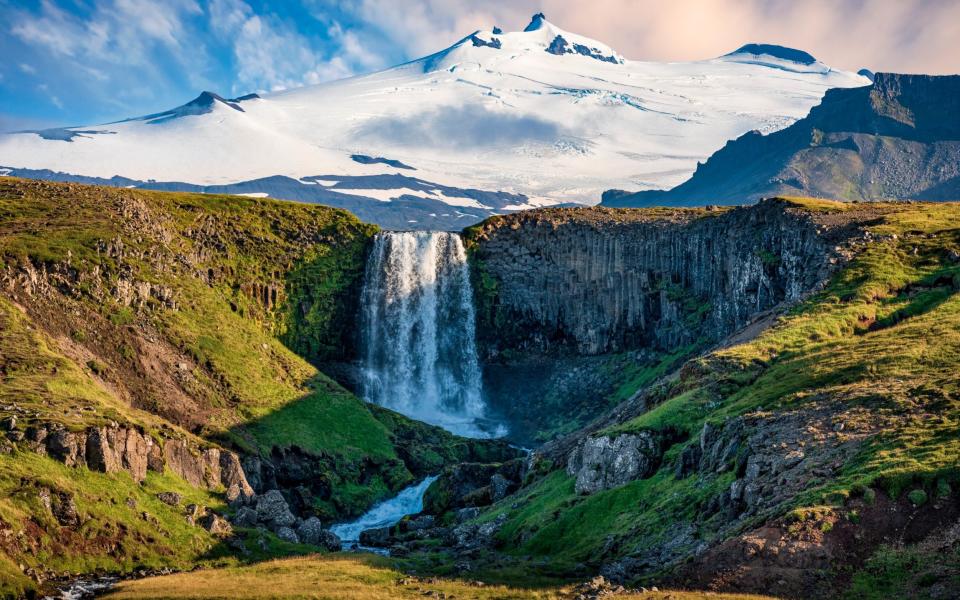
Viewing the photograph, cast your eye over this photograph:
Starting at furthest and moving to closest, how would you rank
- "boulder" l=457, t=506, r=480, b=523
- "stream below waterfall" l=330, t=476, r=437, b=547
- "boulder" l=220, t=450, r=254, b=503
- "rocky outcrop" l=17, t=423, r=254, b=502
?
1. "stream below waterfall" l=330, t=476, r=437, b=547
2. "boulder" l=220, t=450, r=254, b=503
3. "boulder" l=457, t=506, r=480, b=523
4. "rocky outcrop" l=17, t=423, r=254, b=502

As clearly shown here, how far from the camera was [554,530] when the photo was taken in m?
58.7

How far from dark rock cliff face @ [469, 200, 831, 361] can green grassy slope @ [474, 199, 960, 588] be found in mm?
43173

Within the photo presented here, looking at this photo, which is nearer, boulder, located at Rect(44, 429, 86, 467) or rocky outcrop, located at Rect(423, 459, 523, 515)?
boulder, located at Rect(44, 429, 86, 467)

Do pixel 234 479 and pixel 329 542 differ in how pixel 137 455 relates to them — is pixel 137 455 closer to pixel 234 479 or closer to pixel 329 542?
pixel 234 479

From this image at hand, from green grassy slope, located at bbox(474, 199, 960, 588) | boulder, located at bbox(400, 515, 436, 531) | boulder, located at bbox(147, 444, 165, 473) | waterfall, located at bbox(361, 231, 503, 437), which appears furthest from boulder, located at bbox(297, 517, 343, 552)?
waterfall, located at bbox(361, 231, 503, 437)

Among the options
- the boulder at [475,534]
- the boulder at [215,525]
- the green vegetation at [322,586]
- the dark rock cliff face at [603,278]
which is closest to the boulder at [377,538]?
the boulder at [475,534]

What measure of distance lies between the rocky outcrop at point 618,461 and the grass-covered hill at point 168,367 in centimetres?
2351

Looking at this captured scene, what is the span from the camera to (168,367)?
92312 mm

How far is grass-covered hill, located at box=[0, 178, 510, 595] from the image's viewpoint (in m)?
58.9

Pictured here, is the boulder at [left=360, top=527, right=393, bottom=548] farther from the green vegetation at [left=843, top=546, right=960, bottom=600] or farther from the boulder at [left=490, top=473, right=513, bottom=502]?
the green vegetation at [left=843, top=546, right=960, bottom=600]

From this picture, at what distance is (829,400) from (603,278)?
87.1 metres

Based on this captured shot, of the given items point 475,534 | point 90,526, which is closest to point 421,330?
point 475,534

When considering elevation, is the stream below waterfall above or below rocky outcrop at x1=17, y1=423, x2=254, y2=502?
below

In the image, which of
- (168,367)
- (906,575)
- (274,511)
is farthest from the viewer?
(168,367)
